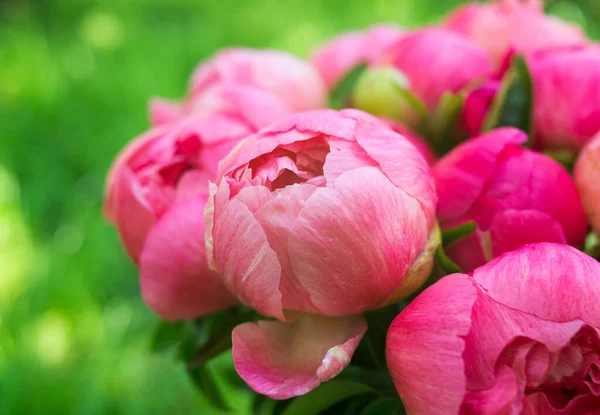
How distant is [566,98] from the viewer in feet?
1.23

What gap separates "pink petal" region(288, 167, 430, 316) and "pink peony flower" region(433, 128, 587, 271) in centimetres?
5

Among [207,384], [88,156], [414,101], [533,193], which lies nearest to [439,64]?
[414,101]

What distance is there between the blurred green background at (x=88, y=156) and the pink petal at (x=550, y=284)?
33 centimetres

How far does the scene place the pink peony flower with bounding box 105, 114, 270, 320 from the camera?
35 cm

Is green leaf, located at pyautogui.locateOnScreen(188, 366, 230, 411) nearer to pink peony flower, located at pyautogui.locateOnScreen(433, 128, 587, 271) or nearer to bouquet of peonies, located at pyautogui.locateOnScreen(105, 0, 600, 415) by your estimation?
bouquet of peonies, located at pyautogui.locateOnScreen(105, 0, 600, 415)

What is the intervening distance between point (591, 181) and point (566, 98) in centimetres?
6

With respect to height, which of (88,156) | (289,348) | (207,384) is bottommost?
(88,156)

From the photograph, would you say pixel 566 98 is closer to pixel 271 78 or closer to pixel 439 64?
pixel 439 64

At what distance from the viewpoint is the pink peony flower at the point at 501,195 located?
326mm

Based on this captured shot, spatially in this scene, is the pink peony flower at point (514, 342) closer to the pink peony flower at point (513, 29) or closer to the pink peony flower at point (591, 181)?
the pink peony flower at point (591, 181)

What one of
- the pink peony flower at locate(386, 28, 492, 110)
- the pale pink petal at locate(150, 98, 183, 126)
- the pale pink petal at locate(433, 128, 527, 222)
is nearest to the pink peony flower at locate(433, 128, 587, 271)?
the pale pink petal at locate(433, 128, 527, 222)

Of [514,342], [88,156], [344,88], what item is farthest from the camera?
[88,156]

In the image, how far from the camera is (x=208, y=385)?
1.47ft

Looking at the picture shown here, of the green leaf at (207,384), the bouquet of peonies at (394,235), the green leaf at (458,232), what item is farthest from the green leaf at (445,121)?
the green leaf at (207,384)
